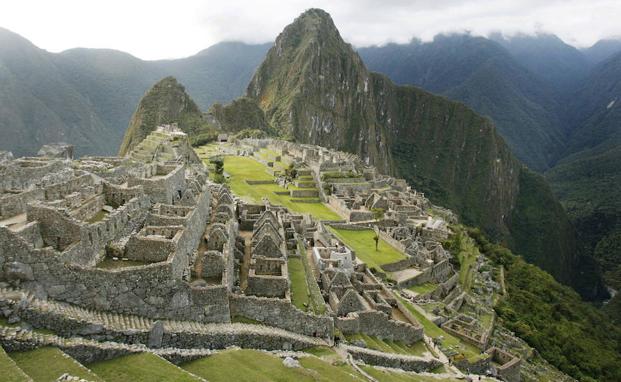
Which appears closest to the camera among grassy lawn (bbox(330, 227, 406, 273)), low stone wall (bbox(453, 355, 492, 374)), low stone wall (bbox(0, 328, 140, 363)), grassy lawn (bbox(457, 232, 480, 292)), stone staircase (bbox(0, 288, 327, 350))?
low stone wall (bbox(0, 328, 140, 363))

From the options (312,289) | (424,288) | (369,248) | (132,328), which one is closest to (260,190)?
(369,248)

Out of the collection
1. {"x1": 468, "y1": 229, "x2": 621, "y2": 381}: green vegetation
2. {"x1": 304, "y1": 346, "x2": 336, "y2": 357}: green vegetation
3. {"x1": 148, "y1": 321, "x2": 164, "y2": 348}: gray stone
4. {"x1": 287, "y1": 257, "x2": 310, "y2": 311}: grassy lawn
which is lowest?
{"x1": 468, "y1": 229, "x2": 621, "y2": 381}: green vegetation

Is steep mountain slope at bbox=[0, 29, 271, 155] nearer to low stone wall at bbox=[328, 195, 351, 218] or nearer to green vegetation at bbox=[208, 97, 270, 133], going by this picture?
green vegetation at bbox=[208, 97, 270, 133]

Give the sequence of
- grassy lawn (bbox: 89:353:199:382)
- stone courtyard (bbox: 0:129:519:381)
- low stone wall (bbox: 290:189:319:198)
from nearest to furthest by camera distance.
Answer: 1. grassy lawn (bbox: 89:353:199:382)
2. stone courtyard (bbox: 0:129:519:381)
3. low stone wall (bbox: 290:189:319:198)

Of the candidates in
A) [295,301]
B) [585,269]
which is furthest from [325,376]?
[585,269]

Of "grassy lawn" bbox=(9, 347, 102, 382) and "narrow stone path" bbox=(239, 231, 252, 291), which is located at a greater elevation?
"grassy lawn" bbox=(9, 347, 102, 382)

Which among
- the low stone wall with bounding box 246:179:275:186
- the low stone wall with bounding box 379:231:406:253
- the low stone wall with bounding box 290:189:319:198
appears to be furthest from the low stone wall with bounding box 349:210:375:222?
the low stone wall with bounding box 246:179:275:186

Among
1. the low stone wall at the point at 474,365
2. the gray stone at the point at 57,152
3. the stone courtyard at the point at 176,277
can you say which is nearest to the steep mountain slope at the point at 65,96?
the gray stone at the point at 57,152

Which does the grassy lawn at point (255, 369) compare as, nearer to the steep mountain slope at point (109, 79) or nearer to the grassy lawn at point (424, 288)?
the grassy lawn at point (424, 288)
